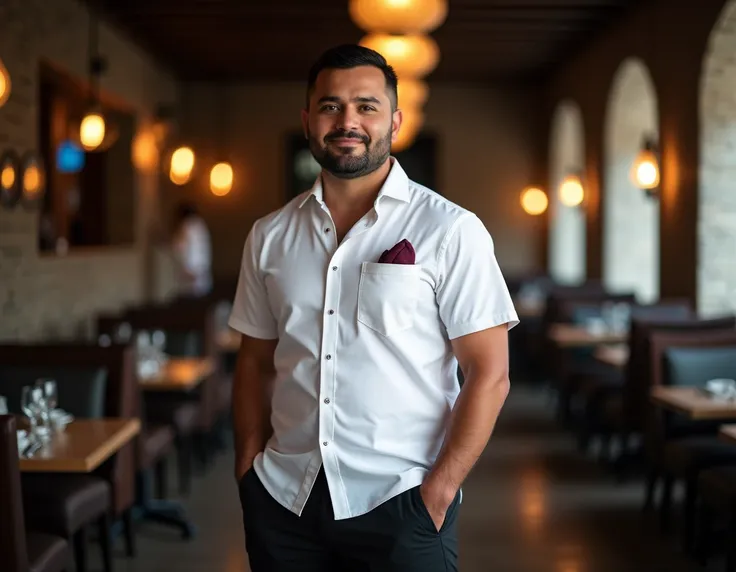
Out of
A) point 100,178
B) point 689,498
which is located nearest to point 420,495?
point 689,498

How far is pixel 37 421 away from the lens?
3830mm

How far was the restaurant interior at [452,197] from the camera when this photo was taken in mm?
4602

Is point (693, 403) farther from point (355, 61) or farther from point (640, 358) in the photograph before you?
point (355, 61)

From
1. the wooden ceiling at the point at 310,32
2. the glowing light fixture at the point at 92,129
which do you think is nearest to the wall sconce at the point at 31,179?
the glowing light fixture at the point at 92,129

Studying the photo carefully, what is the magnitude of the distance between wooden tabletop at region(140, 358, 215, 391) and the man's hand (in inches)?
139

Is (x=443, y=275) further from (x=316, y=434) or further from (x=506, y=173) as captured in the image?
(x=506, y=173)

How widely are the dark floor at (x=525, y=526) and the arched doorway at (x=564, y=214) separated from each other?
6430 mm

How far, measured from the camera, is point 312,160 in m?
13.8

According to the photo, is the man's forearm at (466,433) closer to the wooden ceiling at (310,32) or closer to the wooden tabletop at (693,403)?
the wooden tabletop at (693,403)

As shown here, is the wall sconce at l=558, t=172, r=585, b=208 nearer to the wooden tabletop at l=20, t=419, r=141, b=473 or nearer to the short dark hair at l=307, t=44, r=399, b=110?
the wooden tabletop at l=20, t=419, r=141, b=473

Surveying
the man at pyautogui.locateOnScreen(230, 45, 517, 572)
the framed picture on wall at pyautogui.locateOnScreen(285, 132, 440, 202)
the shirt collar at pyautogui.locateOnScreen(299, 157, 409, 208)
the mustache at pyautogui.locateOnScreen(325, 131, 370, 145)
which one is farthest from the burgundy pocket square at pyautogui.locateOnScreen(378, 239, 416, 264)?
the framed picture on wall at pyautogui.locateOnScreen(285, 132, 440, 202)

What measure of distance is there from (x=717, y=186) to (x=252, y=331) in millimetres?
5721

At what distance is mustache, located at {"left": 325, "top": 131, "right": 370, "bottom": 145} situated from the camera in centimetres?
207

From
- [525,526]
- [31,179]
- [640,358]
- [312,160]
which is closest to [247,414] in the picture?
[525,526]
